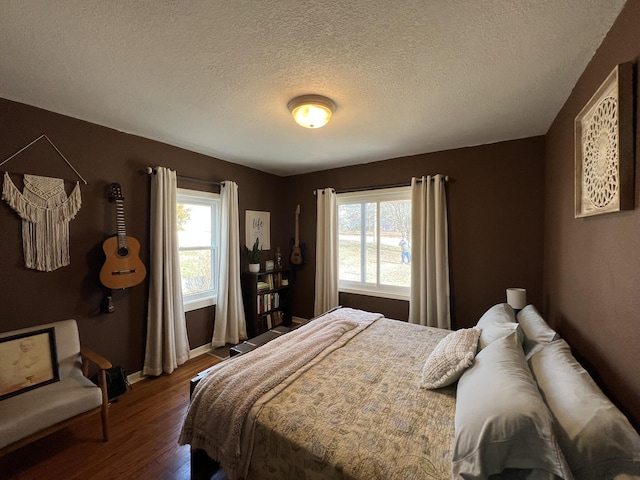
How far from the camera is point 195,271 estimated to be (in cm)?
332

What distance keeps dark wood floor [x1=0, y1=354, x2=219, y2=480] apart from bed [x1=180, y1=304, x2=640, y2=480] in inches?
17.2

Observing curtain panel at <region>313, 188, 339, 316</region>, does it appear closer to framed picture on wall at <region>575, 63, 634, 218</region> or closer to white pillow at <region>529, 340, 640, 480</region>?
A: framed picture on wall at <region>575, 63, 634, 218</region>

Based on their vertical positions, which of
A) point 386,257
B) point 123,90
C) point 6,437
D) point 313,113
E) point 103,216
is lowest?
point 6,437

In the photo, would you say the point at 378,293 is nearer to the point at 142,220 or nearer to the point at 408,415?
the point at 408,415

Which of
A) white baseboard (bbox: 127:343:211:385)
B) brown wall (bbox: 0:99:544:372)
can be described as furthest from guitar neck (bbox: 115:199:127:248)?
white baseboard (bbox: 127:343:211:385)

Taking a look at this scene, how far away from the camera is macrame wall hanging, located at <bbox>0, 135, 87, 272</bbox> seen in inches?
77.7

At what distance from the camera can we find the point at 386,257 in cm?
362

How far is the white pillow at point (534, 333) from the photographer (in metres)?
1.52

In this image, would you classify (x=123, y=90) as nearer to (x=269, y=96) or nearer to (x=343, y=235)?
(x=269, y=96)

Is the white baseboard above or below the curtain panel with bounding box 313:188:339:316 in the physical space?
below

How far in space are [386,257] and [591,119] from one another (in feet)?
8.00

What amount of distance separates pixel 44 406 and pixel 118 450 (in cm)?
55

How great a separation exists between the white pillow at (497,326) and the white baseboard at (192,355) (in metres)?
3.03

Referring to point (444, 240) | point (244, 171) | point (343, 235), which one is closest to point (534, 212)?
point (444, 240)
